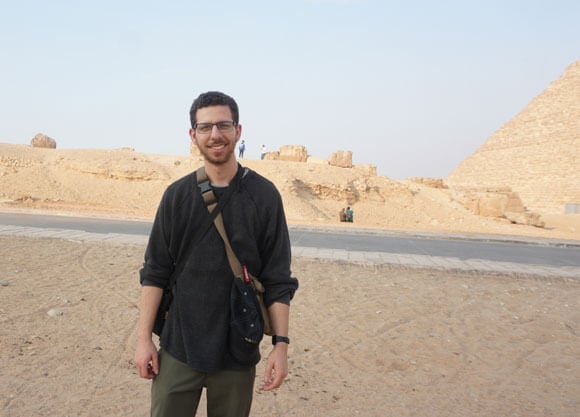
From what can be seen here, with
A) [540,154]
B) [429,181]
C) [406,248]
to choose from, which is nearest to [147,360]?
[406,248]

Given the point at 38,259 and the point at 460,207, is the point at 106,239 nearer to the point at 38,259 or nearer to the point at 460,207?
the point at 38,259

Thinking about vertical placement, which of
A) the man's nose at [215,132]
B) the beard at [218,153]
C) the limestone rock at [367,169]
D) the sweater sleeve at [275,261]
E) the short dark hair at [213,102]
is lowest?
the limestone rock at [367,169]

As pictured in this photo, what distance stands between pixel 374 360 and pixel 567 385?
5.16ft

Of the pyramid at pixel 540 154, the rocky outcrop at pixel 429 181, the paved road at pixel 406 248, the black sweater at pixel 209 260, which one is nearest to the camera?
the black sweater at pixel 209 260

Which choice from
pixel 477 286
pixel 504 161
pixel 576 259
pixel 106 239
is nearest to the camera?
pixel 477 286

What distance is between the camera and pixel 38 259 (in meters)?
7.80

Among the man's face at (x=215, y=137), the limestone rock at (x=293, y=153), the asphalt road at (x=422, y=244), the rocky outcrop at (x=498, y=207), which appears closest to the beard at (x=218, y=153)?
the man's face at (x=215, y=137)

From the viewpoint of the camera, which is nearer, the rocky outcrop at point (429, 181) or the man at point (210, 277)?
the man at point (210, 277)

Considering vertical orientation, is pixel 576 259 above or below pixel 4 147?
below

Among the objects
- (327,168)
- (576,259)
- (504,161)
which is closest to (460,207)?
(327,168)

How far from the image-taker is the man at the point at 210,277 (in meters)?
1.95

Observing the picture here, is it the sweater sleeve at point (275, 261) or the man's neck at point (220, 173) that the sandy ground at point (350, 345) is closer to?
the sweater sleeve at point (275, 261)

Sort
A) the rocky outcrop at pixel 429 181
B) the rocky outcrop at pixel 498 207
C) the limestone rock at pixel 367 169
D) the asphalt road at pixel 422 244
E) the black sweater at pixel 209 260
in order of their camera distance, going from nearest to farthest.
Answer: the black sweater at pixel 209 260, the asphalt road at pixel 422 244, the rocky outcrop at pixel 498 207, the limestone rock at pixel 367 169, the rocky outcrop at pixel 429 181

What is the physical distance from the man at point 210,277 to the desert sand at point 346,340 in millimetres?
1510
